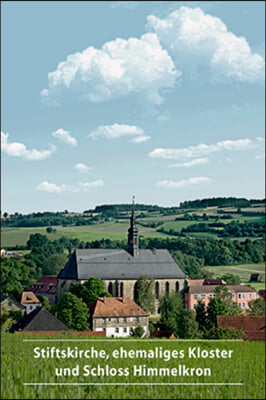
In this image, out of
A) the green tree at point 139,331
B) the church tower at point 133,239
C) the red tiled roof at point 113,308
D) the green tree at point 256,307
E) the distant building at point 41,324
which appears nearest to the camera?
the distant building at point 41,324

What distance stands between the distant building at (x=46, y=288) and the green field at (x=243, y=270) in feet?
81.2

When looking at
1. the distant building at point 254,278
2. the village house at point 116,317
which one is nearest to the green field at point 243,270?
the distant building at point 254,278

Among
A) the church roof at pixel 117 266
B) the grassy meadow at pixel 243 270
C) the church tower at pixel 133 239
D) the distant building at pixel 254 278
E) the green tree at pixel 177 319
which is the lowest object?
the green tree at pixel 177 319

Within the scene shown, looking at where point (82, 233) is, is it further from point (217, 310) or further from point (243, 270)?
point (217, 310)

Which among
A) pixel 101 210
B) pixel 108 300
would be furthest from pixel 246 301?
pixel 101 210

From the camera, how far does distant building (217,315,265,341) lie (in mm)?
44356

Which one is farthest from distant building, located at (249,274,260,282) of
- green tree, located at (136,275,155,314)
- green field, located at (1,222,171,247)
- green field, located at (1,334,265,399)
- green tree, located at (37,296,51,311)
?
green field, located at (1,334,265,399)

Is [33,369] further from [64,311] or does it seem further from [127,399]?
[64,311]

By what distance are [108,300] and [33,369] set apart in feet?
182

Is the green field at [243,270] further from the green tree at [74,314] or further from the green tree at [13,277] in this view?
the green tree at [74,314]

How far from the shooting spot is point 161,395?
11469mm

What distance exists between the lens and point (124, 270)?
8681 cm

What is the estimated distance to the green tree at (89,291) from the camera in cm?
7288

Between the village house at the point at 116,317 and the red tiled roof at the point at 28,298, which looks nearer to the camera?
the village house at the point at 116,317
